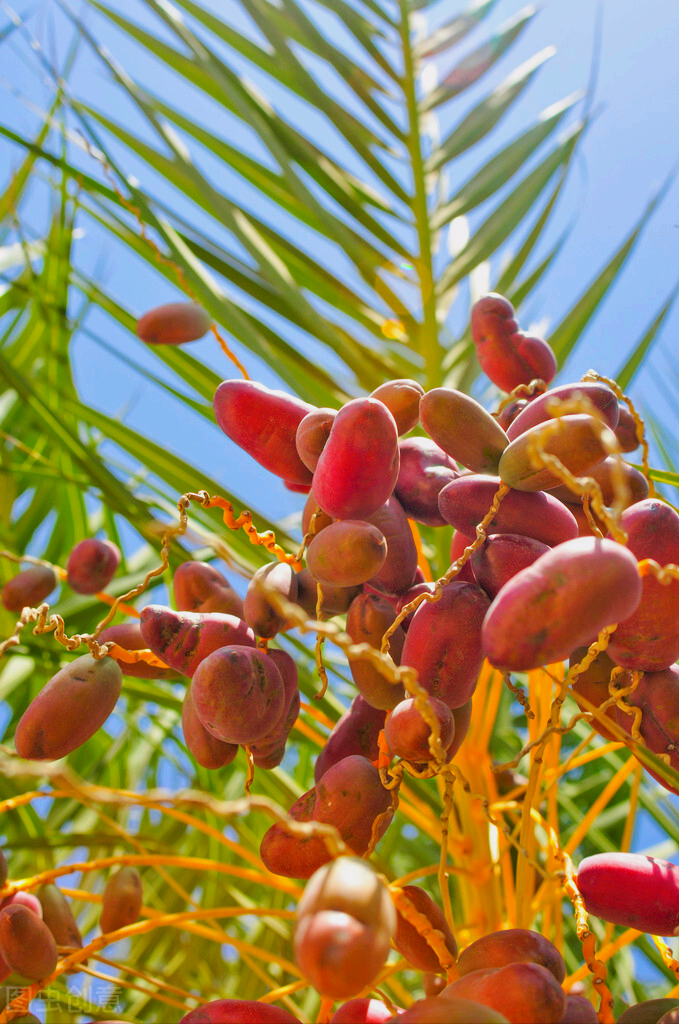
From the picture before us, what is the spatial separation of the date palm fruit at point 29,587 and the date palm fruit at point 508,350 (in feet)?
1.12

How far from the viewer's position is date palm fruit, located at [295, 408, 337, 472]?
431 mm

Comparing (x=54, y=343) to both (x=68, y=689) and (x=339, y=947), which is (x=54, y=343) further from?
(x=339, y=947)

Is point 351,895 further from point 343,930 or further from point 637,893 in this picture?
point 637,893

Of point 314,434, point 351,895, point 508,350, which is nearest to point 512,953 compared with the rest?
point 351,895

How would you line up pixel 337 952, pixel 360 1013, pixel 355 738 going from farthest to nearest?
1. pixel 355 738
2. pixel 360 1013
3. pixel 337 952

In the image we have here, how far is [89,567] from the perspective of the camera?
0.61 m

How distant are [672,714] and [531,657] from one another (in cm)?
11

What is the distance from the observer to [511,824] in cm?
86

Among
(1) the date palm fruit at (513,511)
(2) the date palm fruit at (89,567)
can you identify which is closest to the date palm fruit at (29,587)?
(2) the date palm fruit at (89,567)

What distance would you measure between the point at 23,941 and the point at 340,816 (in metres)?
0.17

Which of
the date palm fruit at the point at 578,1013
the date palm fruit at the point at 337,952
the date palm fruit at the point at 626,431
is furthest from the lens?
the date palm fruit at the point at 626,431

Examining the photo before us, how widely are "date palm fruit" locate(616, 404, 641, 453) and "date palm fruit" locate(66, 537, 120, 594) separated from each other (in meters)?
0.35

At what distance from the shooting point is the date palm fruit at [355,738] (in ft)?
1.43

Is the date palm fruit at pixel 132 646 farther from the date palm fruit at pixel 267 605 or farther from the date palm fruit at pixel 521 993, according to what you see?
the date palm fruit at pixel 521 993
